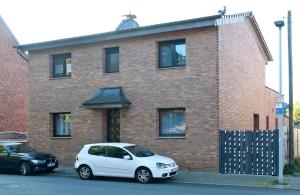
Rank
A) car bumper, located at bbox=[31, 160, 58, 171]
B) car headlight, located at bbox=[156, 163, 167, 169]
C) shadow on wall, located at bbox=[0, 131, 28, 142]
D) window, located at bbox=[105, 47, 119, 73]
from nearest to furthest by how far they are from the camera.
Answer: car headlight, located at bbox=[156, 163, 167, 169], car bumper, located at bbox=[31, 160, 58, 171], window, located at bbox=[105, 47, 119, 73], shadow on wall, located at bbox=[0, 131, 28, 142]

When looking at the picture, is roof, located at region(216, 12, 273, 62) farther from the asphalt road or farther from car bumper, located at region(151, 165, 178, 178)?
the asphalt road

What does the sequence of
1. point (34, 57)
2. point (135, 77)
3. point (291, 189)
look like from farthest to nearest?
1. point (34, 57)
2. point (135, 77)
3. point (291, 189)

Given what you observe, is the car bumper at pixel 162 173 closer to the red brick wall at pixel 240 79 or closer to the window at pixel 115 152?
the window at pixel 115 152

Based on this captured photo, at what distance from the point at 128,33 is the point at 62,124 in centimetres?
598

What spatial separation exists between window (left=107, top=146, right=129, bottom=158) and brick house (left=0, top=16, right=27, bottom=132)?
57.7 ft

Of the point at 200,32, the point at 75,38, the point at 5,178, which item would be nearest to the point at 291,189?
the point at 200,32

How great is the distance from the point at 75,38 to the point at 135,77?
352 centimetres

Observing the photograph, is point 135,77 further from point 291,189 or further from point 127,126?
point 291,189

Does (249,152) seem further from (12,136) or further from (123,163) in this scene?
(12,136)

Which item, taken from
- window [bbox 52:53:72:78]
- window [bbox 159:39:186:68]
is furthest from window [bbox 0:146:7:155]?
window [bbox 159:39:186:68]

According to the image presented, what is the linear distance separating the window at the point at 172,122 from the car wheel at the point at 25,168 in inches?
222

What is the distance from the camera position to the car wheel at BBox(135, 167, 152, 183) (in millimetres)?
15094

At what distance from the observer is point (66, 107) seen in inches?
840

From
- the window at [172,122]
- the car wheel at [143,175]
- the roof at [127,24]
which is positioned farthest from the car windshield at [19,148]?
the roof at [127,24]
